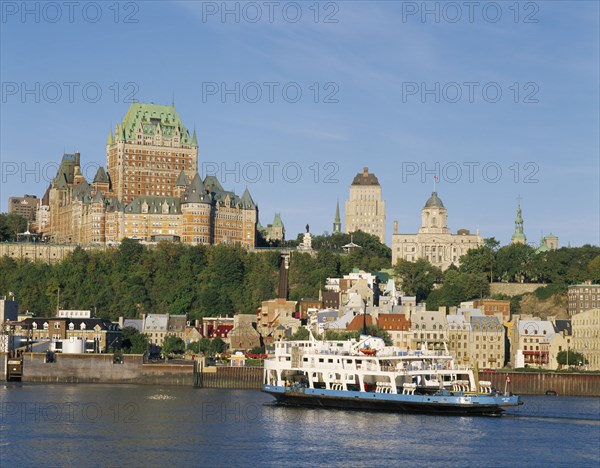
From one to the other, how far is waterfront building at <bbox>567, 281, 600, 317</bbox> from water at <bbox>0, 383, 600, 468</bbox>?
182 feet

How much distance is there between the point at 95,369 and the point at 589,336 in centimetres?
5318

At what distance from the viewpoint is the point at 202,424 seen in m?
93.9

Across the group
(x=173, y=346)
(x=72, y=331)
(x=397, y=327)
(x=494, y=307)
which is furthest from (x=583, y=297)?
(x=72, y=331)

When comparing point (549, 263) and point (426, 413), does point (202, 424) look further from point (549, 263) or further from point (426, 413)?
point (549, 263)

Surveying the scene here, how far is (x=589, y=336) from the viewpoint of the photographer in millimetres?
149500

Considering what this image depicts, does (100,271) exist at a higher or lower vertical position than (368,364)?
higher

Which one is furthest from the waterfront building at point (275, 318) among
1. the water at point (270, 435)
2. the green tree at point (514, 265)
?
the water at point (270, 435)

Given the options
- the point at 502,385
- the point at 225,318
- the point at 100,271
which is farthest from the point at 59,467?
the point at 100,271

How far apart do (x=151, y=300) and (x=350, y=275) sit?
91.0 ft

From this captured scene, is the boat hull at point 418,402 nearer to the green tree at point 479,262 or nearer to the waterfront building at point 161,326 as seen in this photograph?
the waterfront building at point 161,326

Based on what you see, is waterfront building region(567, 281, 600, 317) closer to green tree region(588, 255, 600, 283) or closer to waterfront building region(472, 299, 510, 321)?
green tree region(588, 255, 600, 283)

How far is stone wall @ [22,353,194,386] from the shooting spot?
144 metres

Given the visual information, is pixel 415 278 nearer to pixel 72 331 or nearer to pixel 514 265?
pixel 514 265

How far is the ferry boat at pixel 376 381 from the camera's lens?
335ft
